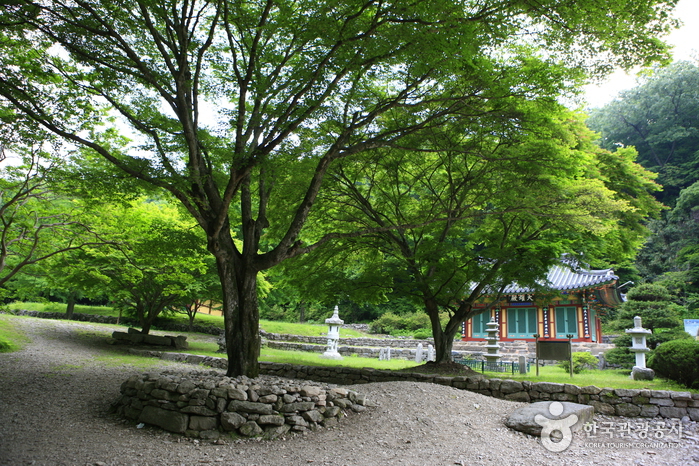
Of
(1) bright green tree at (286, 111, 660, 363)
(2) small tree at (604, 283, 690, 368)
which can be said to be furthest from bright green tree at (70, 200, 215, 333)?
(2) small tree at (604, 283, 690, 368)

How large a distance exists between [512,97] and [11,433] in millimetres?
8886

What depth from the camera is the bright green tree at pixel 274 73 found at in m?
5.81

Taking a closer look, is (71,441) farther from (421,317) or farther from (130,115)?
(421,317)

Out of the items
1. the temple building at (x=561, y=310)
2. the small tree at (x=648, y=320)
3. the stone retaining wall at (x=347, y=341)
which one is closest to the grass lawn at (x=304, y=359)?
the stone retaining wall at (x=347, y=341)

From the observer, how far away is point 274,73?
7438mm

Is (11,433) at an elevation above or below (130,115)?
below

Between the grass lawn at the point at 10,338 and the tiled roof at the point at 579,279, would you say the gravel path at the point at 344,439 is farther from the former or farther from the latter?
the tiled roof at the point at 579,279

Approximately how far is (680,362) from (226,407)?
1043cm

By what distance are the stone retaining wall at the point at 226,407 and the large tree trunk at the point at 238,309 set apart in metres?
0.99

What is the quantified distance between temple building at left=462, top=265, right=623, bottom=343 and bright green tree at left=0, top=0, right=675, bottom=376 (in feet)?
45.2

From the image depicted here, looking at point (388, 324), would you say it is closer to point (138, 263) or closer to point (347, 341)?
point (347, 341)

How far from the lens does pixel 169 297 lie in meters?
16.1

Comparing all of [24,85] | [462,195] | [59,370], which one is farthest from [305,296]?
[24,85]

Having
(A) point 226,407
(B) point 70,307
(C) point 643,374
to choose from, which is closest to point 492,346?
(C) point 643,374
